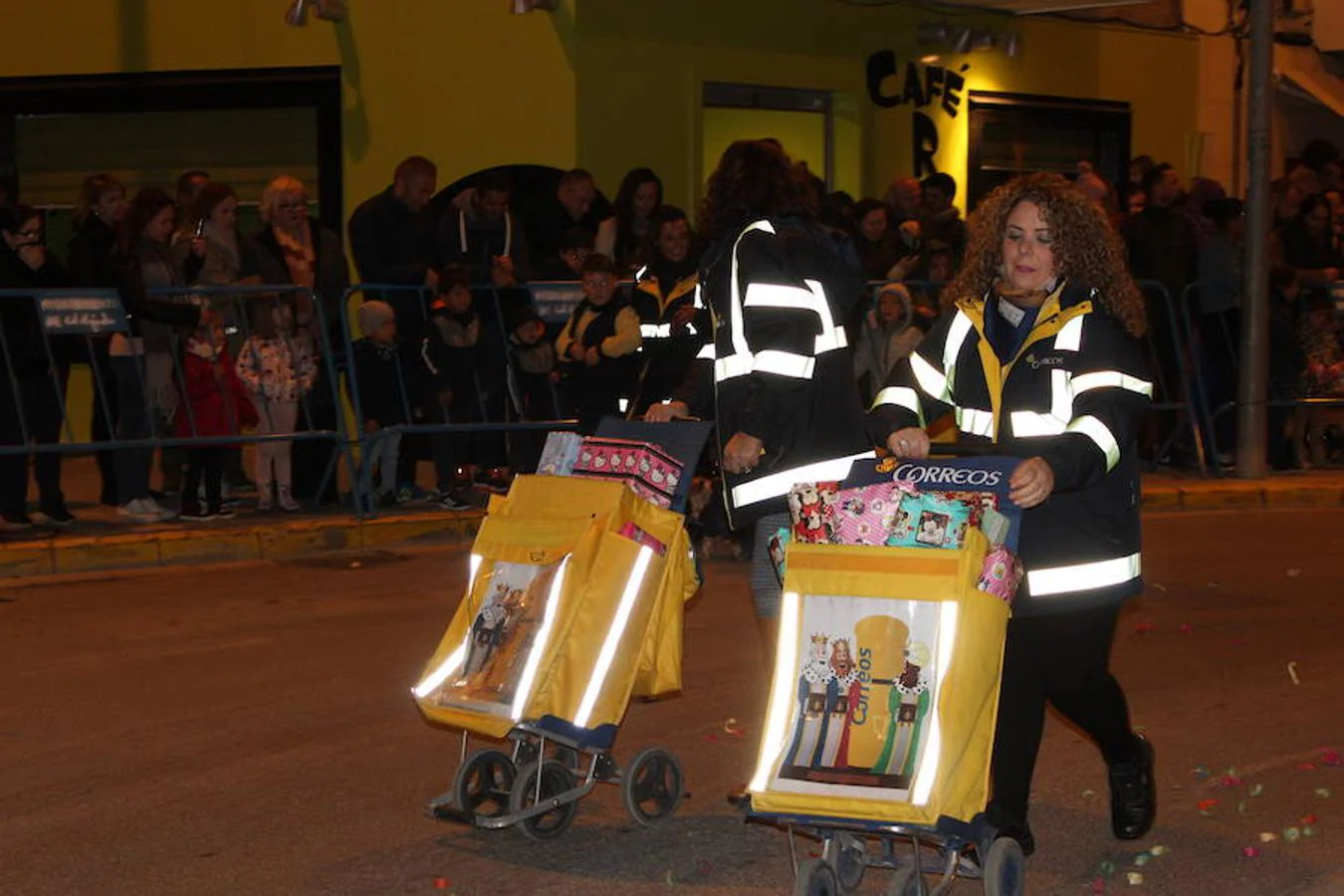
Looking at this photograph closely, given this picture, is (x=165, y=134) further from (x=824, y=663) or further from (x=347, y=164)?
(x=824, y=663)

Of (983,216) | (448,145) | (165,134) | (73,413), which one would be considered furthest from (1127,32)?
(983,216)

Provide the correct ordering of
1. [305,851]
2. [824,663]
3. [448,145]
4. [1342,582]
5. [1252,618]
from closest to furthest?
[824,663], [305,851], [1252,618], [1342,582], [448,145]

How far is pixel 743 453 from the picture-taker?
20.1ft

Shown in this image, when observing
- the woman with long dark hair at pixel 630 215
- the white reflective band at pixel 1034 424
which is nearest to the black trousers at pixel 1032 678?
the white reflective band at pixel 1034 424

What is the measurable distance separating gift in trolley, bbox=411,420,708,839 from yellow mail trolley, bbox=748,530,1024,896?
901mm

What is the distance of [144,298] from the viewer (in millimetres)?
12000

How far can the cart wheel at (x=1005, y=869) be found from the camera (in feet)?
16.9

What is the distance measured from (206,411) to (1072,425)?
319 inches

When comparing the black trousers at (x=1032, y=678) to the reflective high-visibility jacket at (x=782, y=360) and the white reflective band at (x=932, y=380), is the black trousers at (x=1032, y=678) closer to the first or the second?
the white reflective band at (x=932, y=380)

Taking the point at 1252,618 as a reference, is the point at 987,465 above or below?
above

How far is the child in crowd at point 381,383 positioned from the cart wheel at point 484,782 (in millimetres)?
6767

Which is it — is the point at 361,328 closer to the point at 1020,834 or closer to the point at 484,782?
the point at 484,782

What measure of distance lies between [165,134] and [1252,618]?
11163 mm

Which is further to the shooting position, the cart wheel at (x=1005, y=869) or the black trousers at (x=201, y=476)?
the black trousers at (x=201, y=476)
